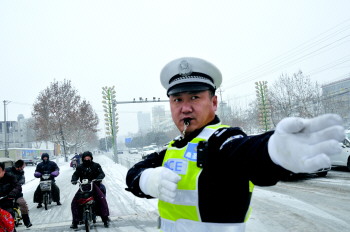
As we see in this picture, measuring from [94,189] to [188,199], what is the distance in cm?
624

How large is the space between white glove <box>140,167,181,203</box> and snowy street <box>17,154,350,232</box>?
15.6 feet

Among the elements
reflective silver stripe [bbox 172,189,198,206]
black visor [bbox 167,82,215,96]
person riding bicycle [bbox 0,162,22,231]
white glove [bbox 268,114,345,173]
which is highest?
black visor [bbox 167,82,215,96]

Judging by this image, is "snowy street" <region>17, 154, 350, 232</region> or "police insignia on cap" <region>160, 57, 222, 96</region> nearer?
"police insignia on cap" <region>160, 57, 222, 96</region>

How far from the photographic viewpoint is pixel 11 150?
45.5 m

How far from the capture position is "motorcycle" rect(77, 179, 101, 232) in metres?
6.67

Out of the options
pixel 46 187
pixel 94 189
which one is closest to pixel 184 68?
pixel 94 189

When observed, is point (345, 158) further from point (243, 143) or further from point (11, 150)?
point (11, 150)

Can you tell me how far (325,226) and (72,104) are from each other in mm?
35584

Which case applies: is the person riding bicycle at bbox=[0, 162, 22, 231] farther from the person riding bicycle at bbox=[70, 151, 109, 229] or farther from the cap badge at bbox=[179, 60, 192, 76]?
the cap badge at bbox=[179, 60, 192, 76]

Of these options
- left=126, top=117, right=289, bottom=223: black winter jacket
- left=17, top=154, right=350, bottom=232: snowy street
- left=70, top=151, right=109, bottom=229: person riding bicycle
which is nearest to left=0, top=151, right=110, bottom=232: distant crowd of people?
left=70, top=151, right=109, bottom=229: person riding bicycle

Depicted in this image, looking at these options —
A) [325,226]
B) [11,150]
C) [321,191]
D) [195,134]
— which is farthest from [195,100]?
[11,150]

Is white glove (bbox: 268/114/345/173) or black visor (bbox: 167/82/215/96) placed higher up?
black visor (bbox: 167/82/215/96)

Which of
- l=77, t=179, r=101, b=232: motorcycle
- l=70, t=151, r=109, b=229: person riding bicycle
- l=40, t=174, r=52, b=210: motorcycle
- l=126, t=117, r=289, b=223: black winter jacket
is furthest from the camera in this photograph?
l=40, t=174, r=52, b=210: motorcycle

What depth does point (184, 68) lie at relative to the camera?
5.86 feet
